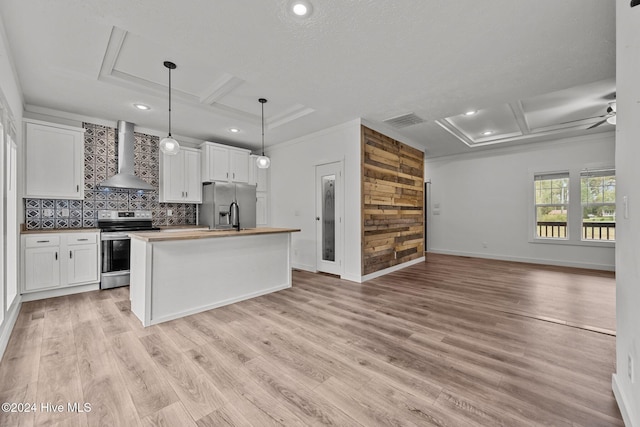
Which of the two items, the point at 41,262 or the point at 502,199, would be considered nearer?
the point at 41,262

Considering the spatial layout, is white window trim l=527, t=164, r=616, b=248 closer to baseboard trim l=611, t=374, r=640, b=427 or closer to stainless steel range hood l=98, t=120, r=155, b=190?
baseboard trim l=611, t=374, r=640, b=427

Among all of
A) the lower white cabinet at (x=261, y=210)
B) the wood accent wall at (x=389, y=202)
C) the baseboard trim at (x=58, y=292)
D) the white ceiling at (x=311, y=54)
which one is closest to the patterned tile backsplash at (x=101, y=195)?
the white ceiling at (x=311, y=54)

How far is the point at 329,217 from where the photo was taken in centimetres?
507

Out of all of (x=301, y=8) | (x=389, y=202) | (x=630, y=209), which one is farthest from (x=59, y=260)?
(x=630, y=209)

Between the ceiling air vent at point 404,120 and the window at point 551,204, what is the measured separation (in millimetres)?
3733

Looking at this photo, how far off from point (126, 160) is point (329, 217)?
3.61 metres

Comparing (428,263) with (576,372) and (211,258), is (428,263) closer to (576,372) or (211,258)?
(576,372)

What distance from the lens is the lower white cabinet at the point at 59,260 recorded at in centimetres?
360

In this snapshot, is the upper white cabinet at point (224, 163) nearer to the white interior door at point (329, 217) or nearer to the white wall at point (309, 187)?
the white wall at point (309, 187)

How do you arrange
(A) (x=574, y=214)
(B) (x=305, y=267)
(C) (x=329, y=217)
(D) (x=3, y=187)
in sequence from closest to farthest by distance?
(D) (x=3, y=187), (C) (x=329, y=217), (B) (x=305, y=267), (A) (x=574, y=214)

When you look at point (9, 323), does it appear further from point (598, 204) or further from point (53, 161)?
point (598, 204)

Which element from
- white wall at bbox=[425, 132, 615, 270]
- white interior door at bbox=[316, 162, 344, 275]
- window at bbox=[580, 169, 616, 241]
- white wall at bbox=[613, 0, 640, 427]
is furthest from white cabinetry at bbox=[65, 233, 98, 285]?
window at bbox=[580, 169, 616, 241]

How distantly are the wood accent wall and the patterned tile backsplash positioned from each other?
381cm

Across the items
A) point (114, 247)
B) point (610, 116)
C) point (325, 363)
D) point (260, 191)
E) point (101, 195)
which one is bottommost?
point (325, 363)
